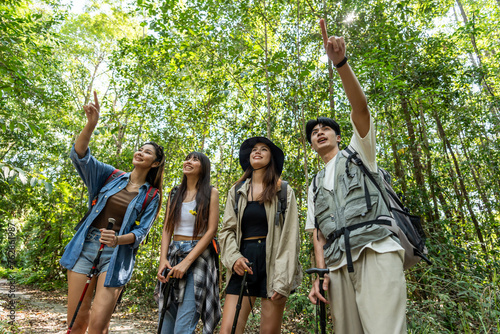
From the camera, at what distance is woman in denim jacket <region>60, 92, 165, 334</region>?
2.55 meters

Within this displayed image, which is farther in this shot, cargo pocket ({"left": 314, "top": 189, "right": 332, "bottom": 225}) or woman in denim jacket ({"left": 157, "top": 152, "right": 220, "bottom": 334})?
woman in denim jacket ({"left": 157, "top": 152, "right": 220, "bottom": 334})

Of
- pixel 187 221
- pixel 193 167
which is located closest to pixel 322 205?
pixel 187 221

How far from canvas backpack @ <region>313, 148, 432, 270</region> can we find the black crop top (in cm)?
65

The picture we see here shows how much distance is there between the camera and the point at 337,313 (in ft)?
6.23

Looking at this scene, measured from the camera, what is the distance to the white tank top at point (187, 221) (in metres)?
2.86

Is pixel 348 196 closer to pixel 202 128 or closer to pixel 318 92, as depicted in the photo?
pixel 318 92

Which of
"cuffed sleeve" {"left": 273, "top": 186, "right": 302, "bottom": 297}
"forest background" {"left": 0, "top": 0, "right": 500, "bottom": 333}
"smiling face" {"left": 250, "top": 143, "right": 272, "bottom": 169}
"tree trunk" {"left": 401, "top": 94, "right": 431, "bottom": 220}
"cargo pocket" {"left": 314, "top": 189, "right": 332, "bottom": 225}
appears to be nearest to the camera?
"cargo pocket" {"left": 314, "top": 189, "right": 332, "bottom": 225}

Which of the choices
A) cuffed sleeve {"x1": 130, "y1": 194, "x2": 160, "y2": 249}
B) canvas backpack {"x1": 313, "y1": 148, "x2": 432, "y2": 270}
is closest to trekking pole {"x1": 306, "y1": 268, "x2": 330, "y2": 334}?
canvas backpack {"x1": 313, "y1": 148, "x2": 432, "y2": 270}

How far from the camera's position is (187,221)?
289 centimetres

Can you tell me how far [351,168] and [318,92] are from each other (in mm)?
4006

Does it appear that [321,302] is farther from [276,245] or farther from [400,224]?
[400,224]

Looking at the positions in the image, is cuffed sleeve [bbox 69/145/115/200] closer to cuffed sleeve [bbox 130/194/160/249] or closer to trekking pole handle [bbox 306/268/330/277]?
cuffed sleeve [bbox 130/194/160/249]

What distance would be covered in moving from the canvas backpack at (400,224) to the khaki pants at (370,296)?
0.51 feet

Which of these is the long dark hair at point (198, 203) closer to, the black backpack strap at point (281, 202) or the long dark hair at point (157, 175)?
the long dark hair at point (157, 175)
